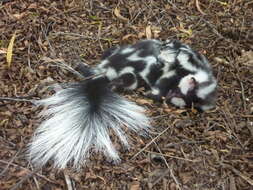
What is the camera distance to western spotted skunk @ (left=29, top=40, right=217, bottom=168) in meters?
3.23

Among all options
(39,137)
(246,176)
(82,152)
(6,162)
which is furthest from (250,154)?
(6,162)

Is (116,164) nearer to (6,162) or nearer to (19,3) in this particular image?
(6,162)

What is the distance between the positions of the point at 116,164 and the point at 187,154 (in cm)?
54

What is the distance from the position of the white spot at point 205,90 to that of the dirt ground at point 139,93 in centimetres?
10

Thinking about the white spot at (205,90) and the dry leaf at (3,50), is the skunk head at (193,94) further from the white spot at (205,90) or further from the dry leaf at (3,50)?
the dry leaf at (3,50)

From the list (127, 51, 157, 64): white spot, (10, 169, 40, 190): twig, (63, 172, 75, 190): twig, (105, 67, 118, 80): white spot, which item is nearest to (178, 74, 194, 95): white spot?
(127, 51, 157, 64): white spot

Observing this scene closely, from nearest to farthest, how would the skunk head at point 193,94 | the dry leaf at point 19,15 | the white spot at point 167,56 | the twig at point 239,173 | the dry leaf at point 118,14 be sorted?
1. the twig at point 239,173
2. the skunk head at point 193,94
3. the white spot at point 167,56
4. the dry leaf at point 19,15
5. the dry leaf at point 118,14

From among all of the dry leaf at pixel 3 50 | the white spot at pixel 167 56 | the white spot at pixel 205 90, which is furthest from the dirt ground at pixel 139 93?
the white spot at pixel 167 56

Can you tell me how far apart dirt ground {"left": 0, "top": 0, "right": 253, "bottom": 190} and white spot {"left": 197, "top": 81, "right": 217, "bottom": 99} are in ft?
0.34

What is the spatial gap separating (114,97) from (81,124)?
39 cm

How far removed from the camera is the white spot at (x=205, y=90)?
377 cm

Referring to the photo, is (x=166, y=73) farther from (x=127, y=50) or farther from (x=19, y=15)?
(x=19, y=15)

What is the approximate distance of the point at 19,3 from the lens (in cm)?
421

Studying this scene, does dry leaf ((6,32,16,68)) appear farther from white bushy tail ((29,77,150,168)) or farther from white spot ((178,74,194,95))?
white spot ((178,74,194,95))
